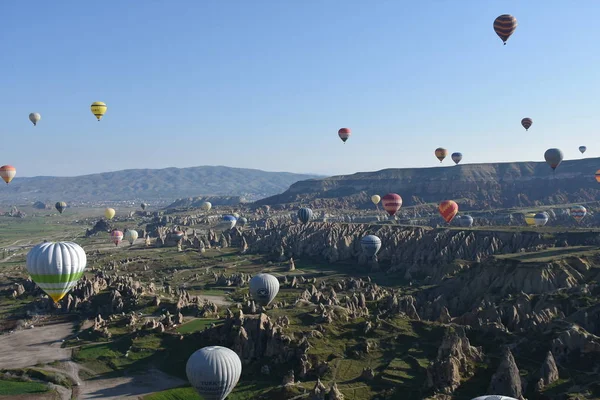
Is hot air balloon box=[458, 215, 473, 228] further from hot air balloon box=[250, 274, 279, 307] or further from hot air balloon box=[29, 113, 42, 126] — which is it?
hot air balloon box=[29, 113, 42, 126]

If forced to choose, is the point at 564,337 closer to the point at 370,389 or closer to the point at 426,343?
the point at 426,343

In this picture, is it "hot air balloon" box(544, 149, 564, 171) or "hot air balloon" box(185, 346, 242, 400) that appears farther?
"hot air balloon" box(544, 149, 564, 171)

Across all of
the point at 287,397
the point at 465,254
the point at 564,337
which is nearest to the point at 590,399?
the point at 564,337

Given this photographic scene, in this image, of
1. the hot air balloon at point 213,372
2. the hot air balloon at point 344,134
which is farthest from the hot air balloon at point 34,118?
the hot air balloon at point 213,372

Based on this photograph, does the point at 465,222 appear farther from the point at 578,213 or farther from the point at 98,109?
the point at 98,109

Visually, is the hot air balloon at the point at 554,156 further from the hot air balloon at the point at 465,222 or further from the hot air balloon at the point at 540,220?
the hot air balloon at the point at 465,222

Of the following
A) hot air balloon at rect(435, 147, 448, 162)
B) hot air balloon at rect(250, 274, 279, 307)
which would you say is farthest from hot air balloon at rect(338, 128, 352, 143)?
hot air balloon at rect(250, 274, 279, 307)
